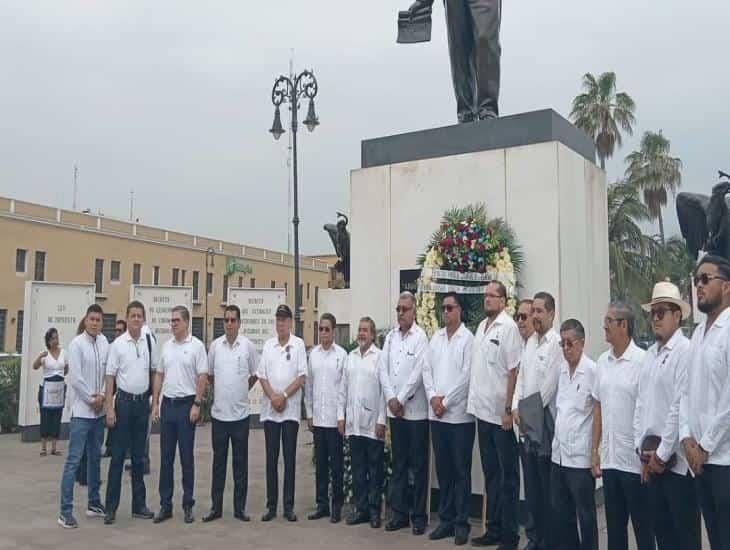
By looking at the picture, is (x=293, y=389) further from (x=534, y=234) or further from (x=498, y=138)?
(x=498, y=138)

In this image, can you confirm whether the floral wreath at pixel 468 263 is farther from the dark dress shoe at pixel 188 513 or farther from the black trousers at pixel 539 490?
the dark dress shoe at pixel 188 513

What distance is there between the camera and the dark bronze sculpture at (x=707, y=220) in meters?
7.22

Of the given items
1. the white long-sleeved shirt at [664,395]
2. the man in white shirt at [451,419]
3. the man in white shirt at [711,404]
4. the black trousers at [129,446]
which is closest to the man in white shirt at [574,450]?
the white long-sleeved shirt at [664,395]

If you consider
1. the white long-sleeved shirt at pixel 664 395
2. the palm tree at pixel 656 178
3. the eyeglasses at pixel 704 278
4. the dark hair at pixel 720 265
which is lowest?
the white long-sleeved shirt at pixel 664 395

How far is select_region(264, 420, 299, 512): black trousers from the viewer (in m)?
6.73

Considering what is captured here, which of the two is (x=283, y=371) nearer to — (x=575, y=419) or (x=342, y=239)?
(x=575, y=419)

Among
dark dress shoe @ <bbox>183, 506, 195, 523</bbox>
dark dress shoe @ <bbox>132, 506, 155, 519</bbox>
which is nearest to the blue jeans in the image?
dark dress shoe @ <bbox>132, 506, 155, 519</bbox>

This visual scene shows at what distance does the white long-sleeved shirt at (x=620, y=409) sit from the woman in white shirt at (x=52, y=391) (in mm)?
8678

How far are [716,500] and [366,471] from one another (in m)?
3.54

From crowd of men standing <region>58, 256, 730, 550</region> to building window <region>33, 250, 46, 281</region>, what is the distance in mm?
37106

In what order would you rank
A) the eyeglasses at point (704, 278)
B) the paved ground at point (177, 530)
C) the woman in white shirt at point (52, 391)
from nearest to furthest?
the eyeglasses at point (704, 278)
the paved ground at point (177, 530)
the woman in white shirt at point (52, 391)

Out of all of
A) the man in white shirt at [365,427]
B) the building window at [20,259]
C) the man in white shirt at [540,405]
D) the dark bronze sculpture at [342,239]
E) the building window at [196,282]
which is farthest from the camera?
the building window at [196,282]

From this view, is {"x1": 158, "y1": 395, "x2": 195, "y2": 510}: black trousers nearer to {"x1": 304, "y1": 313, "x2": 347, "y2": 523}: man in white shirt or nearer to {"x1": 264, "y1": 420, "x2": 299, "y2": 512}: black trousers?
{"x1": 264, "y1": 420, "x2": 299, "y2": 512}: black trousers

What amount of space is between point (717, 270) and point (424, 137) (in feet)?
14.2
